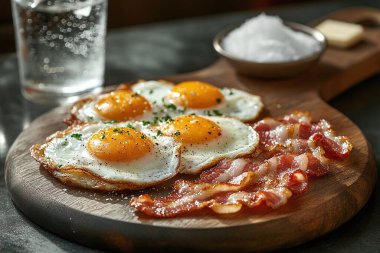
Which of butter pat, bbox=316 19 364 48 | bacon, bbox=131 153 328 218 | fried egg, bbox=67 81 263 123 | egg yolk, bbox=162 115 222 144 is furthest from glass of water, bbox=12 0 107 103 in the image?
Answer: butter pat, bbox=316 19 364 48

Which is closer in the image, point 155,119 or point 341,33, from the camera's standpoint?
point 155,119

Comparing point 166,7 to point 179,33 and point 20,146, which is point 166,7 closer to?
point 179,33

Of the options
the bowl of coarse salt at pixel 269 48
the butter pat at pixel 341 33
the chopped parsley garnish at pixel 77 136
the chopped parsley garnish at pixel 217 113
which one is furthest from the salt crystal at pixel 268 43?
the chopped parsley garnish at pixel 77 136

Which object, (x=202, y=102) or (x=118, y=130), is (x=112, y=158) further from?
(x=202, y=102)

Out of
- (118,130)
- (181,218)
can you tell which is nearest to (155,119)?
(118,130)

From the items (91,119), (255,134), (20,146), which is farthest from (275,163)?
(20,146)

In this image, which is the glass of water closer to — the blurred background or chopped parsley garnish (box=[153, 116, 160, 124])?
chopped parsley garnish (box=[153, 116, 160, 124])
